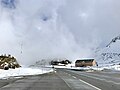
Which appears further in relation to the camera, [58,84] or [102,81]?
[102,81]

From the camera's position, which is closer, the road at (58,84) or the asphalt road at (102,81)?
the road at (58,84)

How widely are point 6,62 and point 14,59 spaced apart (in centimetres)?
1138

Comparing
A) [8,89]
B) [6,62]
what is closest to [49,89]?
[8,89]

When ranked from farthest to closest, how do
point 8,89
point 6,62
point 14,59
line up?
point 14,59
point 6,62
point 8,89

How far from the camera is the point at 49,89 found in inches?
708

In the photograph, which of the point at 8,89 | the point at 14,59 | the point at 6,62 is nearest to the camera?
the point at 8,89

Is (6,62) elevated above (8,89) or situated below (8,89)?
above

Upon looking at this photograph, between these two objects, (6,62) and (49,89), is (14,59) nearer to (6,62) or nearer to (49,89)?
(6,62)

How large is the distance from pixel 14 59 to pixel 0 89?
2467 inches

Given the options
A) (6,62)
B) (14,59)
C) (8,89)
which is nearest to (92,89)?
(8,89)

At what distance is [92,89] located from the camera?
18.4 meters

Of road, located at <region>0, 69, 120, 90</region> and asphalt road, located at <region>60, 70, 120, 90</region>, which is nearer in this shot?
road, located at <region>0, 69, 120, 90</region>

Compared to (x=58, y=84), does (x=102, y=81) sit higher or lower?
higher

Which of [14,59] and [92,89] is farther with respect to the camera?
[14,59]
